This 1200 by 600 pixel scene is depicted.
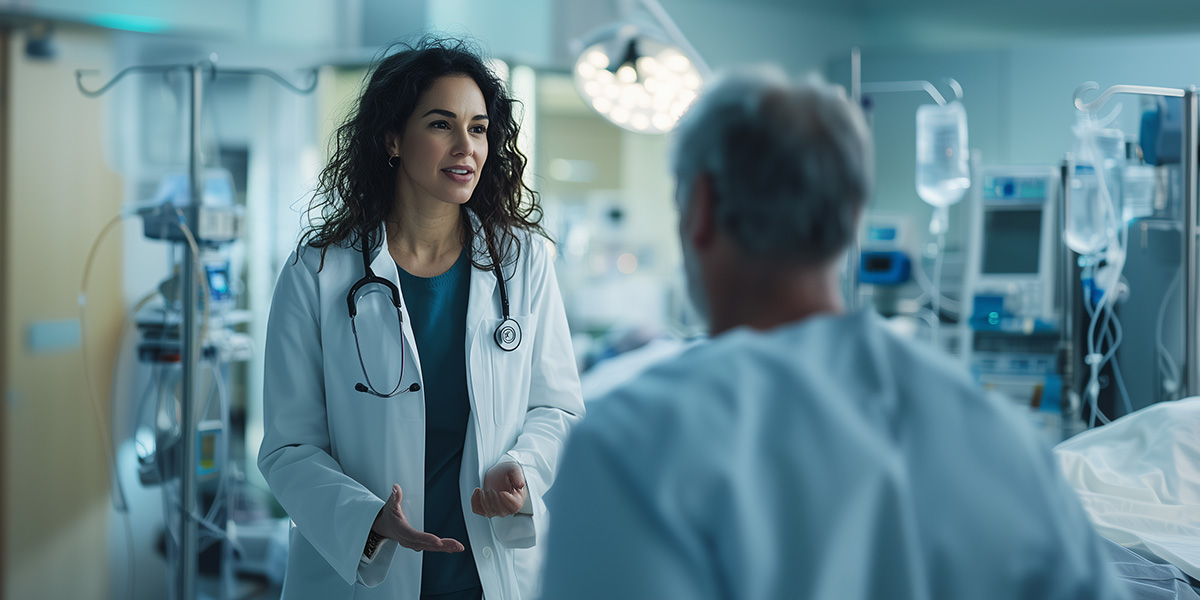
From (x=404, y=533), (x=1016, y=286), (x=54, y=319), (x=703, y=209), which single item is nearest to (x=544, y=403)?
(x=404, y=533)

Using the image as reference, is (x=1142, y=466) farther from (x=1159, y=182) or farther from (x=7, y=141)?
(x=7, y=141)

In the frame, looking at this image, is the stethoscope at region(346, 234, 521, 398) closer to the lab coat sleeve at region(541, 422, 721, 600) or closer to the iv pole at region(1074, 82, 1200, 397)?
the lab coat sleeve at region(541, 422, 721, 600)

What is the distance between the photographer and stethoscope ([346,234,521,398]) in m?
1.35

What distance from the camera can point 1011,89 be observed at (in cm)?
514

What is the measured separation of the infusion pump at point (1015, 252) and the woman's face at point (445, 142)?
2.99 m

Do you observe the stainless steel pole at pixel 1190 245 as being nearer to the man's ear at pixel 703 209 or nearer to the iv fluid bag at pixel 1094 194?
the iv fluid bag at pixel 1094 194

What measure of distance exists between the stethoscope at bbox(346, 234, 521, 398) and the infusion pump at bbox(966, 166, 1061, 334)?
2925mm

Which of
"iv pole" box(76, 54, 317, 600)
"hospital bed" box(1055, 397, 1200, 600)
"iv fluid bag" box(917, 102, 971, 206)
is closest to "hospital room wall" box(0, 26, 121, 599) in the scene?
"iv pole" box(76, 54, 317, 600)

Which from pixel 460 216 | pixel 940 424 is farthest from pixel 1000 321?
pixel 940 424

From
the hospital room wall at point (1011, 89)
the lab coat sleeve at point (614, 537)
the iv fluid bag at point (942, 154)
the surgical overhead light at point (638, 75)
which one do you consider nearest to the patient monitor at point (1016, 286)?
the iv fluid bag at point (942, 154)

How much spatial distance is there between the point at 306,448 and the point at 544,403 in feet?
1.27

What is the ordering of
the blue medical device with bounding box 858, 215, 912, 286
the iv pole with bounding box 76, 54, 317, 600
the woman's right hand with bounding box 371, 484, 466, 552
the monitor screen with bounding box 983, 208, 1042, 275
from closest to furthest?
the woman's right hand with bounding box 371, 484, 466, 552
the iv pole with bounding box 76, 54, 317, 600
the monitor screen with bounding box 983, 208, 1042, 275
the blue medical device with bounding box 858, 215, 912, 286

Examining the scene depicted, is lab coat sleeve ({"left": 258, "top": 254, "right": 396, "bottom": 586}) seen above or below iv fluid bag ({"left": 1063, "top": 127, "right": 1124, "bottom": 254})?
below

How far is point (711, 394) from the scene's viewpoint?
2.30 feet
